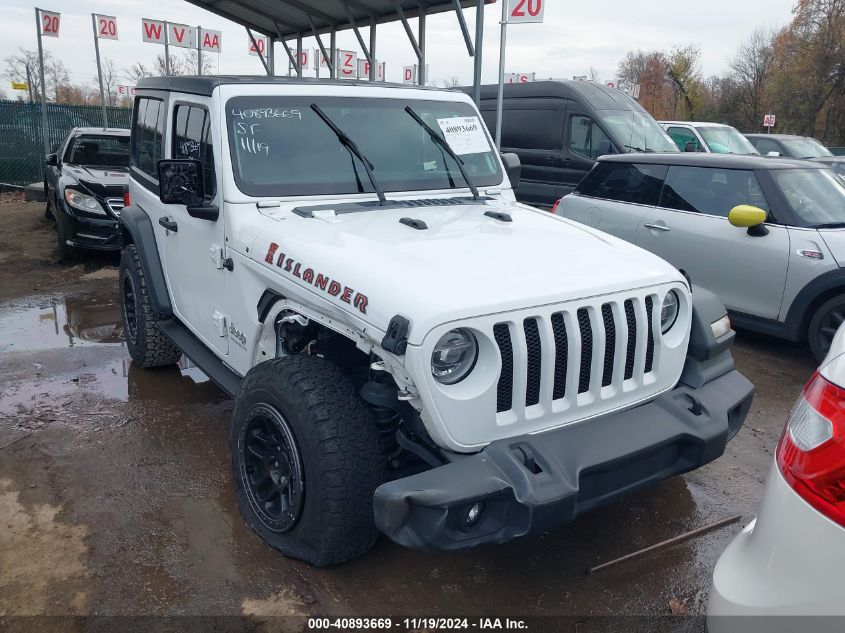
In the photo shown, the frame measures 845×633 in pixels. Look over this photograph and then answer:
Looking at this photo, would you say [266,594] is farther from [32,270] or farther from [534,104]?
[534,104]

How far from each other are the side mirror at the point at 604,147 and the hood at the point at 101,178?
663 centimetres

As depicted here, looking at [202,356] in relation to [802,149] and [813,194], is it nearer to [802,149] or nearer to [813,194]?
[813,194]

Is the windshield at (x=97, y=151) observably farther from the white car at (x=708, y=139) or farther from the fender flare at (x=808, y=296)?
the white car at (x=708, y=139)

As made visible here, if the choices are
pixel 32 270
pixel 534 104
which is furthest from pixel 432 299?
pixel 534 104

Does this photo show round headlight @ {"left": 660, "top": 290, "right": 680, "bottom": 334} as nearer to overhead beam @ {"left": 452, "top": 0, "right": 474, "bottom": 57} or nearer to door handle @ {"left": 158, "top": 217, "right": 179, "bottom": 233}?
door handle @ {"left": 158, "top": 217, "right": 179, "bottom": 233}

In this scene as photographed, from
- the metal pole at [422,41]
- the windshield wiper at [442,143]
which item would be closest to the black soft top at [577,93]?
the metal pole at [422,41]

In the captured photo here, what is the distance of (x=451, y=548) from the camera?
2.30 meters

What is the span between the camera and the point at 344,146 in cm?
376

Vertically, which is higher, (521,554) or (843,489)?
(843,489)

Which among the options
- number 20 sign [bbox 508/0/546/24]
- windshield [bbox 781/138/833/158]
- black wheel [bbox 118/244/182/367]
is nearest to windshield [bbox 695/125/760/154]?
windshield [bbox 781/138/833/158]

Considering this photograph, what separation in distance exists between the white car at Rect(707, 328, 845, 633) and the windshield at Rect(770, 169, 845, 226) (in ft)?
14.9

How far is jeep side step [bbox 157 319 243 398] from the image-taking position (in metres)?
3.69

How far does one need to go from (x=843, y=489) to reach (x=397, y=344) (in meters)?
1.35

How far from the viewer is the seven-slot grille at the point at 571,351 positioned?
2.52 meters
